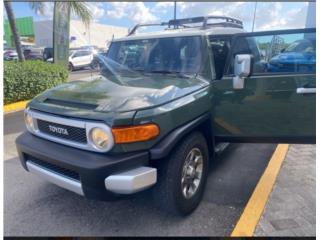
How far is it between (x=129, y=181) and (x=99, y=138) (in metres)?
0.44

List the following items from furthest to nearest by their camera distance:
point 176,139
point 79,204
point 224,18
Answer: point 224,18 < point 79,204 < point 176,139

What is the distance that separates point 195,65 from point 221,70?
323 millimetres

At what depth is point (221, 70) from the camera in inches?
136

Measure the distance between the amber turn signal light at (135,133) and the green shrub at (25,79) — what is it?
605 cm

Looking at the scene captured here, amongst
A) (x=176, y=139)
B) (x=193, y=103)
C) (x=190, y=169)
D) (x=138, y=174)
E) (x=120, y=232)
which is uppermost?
(x=193, y=103)

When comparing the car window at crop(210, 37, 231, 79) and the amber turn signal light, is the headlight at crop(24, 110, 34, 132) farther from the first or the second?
the car window at crop(210, 37, 231, 79)

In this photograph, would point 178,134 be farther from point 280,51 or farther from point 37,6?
point 37,6

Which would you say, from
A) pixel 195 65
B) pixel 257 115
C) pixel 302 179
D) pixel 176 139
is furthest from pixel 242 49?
pixel 302 179

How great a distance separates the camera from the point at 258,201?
3107 millimetres

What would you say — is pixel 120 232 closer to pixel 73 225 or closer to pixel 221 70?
pixel 73 225

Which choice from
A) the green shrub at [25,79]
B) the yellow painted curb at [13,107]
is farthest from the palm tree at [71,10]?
the yellow painted curb at [13,107]

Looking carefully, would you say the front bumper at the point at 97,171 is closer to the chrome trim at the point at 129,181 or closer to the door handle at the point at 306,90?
the chrome trim at the point at 129,181

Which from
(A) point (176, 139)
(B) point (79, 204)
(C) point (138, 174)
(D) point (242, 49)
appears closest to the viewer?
(C) point (138, 174)

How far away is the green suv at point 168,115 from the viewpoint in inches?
94.7
